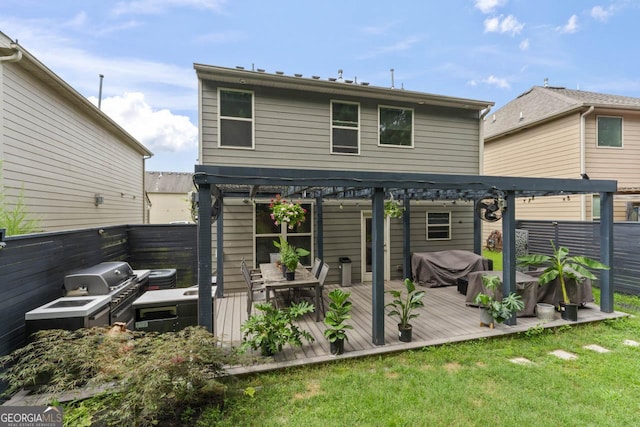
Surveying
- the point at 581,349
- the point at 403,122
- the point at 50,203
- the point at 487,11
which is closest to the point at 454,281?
the point at 581,349

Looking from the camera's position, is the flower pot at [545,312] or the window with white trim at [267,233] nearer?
the flower pot at [545,312]

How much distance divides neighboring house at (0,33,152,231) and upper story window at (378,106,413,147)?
7.44 m

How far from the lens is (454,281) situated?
23.2ft

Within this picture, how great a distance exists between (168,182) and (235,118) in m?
23.2

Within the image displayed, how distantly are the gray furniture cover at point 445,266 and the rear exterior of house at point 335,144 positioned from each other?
730 millimetres

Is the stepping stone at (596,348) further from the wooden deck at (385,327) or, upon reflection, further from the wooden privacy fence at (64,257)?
the wooden privacy fence at (64,257)

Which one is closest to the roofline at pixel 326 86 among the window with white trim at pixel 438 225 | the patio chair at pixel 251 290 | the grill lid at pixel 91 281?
the window with white trim at pixel 438 225

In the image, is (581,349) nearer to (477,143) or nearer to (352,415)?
(352,415)

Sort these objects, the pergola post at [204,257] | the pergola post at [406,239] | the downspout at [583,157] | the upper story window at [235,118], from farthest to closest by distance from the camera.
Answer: the downspout at [583,157] → the pergola post at [406,239] → the upper story window at [235,118] → the pergola post at [204,257]

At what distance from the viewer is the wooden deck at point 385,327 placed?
3.64m

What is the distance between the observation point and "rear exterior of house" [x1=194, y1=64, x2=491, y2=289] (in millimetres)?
6441

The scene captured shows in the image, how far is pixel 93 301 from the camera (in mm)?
3400

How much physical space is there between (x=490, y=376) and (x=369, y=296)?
10.3ft

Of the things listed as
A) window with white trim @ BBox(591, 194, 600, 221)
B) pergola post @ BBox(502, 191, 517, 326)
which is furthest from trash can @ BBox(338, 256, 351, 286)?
window with white trim @ BBox(591, 194, 600, 221)
